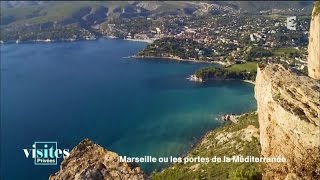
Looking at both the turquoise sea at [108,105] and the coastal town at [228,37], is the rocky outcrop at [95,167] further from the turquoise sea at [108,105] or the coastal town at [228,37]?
the coastal town at [228,37]

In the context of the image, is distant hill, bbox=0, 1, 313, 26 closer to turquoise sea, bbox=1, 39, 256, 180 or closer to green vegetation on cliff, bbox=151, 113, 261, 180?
turquoise sea, bbox=1, 39, 256, 180

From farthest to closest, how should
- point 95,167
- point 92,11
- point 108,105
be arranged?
point 92,11, point 108,105, point 95,167

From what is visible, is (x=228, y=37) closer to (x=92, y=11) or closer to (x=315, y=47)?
(x=315, y=47)

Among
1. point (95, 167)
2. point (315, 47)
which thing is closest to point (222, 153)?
point (315, 47)

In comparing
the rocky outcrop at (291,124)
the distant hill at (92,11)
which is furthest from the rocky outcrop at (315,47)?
the distant hill at (92,11)

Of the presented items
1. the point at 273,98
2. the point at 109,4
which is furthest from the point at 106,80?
the point at 109,4

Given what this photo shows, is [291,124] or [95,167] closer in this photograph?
[95,167]

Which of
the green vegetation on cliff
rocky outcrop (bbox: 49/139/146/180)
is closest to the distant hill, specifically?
the green vegetation on cliff
